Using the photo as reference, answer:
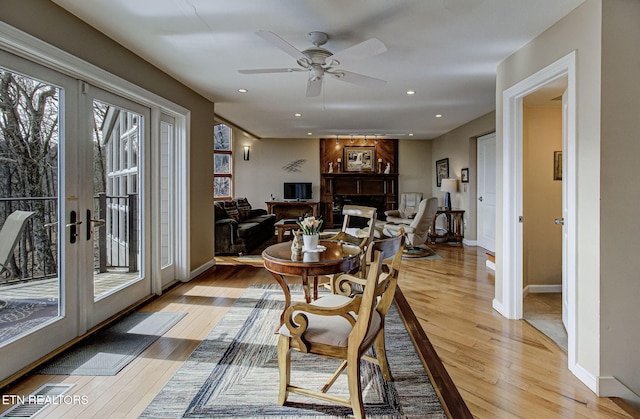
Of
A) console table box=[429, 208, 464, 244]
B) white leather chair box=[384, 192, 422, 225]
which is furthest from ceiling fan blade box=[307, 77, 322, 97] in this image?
white leather chair box=[384, 192, 422, 225]

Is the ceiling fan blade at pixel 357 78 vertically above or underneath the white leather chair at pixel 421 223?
above

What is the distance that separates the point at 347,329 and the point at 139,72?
3.04 meters

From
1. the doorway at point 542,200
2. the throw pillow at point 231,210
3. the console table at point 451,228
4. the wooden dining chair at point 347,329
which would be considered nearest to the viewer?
the wooden dining chair at point 347,329

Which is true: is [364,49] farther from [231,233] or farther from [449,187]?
[449,187]

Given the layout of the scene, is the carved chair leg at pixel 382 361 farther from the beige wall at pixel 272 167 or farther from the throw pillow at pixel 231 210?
the beige wall at pixel 272 167

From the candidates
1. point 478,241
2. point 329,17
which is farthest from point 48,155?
point 478,241

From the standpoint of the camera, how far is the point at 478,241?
665cm

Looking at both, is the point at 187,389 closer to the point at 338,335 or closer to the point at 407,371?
the point at 338,335

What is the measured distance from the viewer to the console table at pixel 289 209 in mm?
8797

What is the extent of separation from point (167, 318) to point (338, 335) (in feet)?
6.62

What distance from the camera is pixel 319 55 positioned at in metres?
2.76

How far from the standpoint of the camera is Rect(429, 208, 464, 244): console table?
22.7ft

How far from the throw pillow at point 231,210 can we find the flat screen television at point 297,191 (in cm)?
207

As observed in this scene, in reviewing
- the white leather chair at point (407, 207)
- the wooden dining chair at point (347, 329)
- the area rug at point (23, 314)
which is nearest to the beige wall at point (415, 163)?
the white leather chair at point (407, 207)
